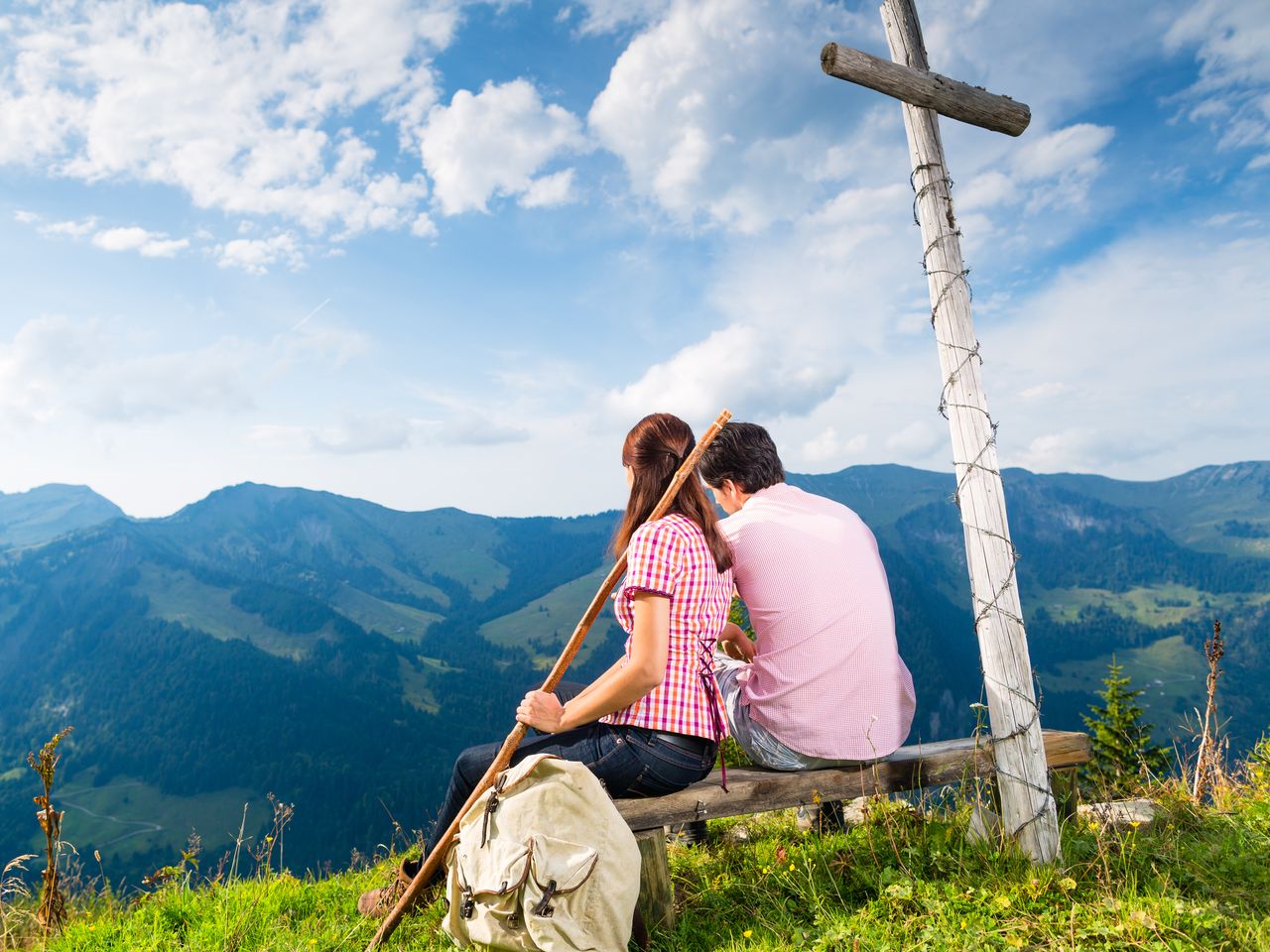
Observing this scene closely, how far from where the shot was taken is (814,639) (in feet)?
14.1

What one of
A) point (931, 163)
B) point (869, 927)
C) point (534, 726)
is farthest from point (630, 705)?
point (931, 163)

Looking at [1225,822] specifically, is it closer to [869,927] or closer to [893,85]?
[869,927]

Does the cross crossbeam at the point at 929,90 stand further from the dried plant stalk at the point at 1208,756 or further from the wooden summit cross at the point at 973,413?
the dried plant stalk at the point at 1208,756

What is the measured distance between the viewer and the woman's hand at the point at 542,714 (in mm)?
4098

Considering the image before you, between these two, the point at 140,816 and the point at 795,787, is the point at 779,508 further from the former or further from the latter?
the point at 140,816

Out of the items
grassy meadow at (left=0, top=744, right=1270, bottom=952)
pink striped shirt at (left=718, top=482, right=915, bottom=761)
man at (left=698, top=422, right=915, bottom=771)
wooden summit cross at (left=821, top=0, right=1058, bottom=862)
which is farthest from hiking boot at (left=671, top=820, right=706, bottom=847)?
wooden summit cross at (left=821, top=0, right=1058, bottom=862)

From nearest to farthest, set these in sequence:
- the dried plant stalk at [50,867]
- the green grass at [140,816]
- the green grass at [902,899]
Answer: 1. the green grass at [902,899]
2. the dried plant stalk at [50,867]
3. the green grass at [140,816]

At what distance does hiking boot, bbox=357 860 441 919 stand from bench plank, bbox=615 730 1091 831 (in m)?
1.40

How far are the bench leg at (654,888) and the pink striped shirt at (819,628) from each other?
0.93m

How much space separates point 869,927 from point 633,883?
4.02 ft

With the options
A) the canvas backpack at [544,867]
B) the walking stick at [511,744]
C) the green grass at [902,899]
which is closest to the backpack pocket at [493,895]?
the canvas backpack at [544,867]

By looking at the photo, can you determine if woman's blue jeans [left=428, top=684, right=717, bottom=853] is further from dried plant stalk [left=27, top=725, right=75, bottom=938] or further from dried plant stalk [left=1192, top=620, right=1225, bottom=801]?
dried plant stalk [left=1192, top=620, right=1225, bottom=801]

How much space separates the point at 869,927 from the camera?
3.82 meters

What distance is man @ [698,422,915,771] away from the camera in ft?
14.2
